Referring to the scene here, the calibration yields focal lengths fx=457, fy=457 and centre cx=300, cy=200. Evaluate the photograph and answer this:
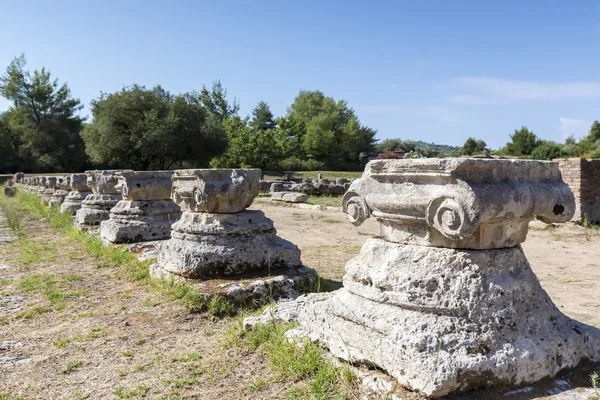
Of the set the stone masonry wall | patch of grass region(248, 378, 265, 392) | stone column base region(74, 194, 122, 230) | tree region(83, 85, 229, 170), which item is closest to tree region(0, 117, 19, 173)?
tree region(83, 85, 229, 170)

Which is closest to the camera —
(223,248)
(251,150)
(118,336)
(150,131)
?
(118,336)

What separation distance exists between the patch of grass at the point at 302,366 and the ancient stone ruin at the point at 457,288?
4.1 inches

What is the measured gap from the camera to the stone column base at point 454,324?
199 centimetres

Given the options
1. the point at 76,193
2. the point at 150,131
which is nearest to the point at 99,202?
the point at 76,193

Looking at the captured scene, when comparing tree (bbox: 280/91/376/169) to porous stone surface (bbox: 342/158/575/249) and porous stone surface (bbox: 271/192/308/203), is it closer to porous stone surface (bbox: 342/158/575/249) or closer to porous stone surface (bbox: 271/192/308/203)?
porous stone surface (bbox: 271/192/308/203)

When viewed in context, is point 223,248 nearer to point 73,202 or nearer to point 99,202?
point 99,202

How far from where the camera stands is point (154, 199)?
6152mm

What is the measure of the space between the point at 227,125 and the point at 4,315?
104 feet

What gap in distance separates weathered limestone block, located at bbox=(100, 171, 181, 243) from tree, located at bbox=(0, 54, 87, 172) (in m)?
34.6

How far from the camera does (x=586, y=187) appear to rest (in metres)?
10.2

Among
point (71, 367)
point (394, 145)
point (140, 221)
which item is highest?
point (394, 145)

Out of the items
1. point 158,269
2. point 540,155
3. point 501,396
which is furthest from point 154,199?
point 540,155

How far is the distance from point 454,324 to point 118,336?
2356 millimetres

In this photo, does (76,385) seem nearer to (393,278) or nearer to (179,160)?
(393,278)
